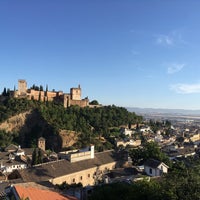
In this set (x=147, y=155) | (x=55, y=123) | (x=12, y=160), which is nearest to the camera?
(x=147, y=155)

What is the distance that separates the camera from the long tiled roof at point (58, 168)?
32062 millimetres

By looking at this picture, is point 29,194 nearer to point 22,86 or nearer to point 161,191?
point 161,191

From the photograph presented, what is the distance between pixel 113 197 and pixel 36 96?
77.3 metres

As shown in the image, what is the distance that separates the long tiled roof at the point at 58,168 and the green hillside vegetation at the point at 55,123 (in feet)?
84.8

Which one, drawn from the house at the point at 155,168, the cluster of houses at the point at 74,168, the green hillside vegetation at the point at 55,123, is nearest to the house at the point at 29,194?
the cluster of houses at the point at 74,168

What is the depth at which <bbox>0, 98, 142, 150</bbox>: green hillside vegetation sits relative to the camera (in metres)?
74.0

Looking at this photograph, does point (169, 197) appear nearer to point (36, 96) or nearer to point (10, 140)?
point (10, 140)

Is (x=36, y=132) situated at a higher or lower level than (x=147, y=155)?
lower

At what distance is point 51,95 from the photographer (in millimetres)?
95312

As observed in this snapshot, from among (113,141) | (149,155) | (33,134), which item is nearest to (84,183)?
(149,155)

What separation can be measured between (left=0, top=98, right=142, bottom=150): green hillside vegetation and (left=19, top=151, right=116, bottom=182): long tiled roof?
84.8 ft

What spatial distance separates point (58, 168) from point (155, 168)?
42.0 ft

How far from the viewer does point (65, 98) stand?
3659 inches

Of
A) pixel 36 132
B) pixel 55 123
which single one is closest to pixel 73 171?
pixel 55 123
